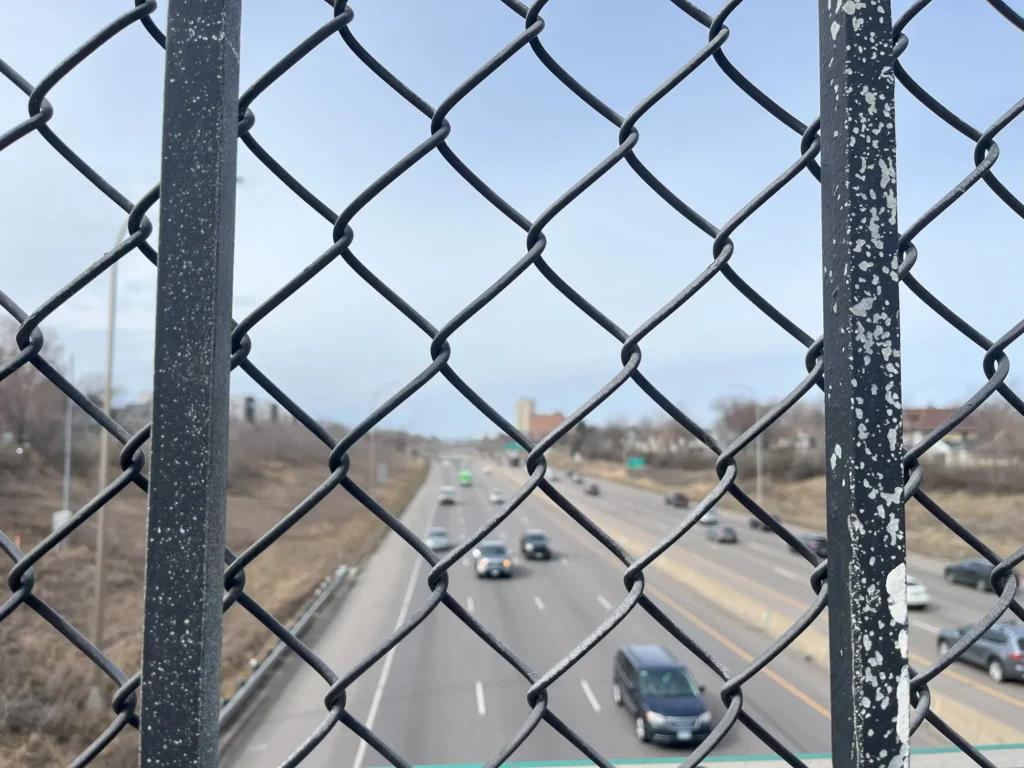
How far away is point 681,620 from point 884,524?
16.3 meters

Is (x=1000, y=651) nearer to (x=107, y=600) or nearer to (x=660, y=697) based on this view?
(x=660, y=697)

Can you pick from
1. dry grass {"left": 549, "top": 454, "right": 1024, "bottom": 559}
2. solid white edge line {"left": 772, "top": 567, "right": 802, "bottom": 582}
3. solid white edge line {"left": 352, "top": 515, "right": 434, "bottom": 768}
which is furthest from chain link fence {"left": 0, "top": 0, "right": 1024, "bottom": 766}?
solid white edge line {"left": 772, "top": 567, "right": 802, "bottom": 582}

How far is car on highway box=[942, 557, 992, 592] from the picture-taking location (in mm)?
20953

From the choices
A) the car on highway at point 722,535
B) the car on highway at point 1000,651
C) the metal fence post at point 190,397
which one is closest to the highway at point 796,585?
the car on highway at point 1000,651

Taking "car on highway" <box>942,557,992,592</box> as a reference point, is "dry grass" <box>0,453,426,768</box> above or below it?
above

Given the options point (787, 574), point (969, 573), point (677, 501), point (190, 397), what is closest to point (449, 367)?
point (190, 397)

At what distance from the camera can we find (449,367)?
102 centimetres

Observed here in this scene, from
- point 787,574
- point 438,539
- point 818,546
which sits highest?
point 818,546

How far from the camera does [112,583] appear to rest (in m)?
8.71

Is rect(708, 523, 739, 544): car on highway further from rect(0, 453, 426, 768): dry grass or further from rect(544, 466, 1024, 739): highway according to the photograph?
rect(0, 453, 426, 768): dry grass

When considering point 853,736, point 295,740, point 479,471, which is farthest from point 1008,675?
point 479,471

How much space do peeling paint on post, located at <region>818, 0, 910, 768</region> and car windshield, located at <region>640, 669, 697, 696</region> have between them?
11950 millimetres

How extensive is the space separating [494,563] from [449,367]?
24.3m

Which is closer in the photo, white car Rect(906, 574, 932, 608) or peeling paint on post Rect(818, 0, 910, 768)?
peeling paint on post Rect(818, 0, 910, 768)
